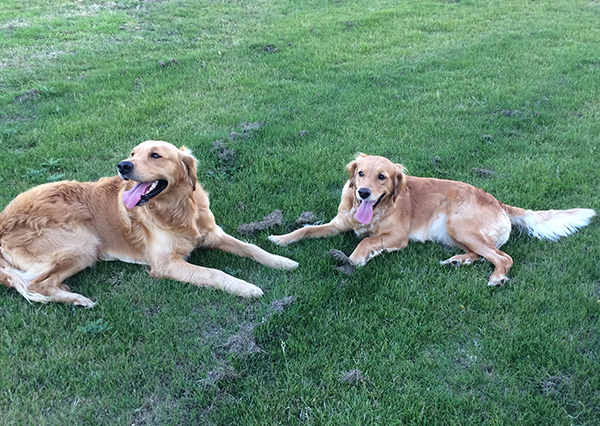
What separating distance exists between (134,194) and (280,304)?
149cm

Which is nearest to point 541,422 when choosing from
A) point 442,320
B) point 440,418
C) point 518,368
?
point 518,368

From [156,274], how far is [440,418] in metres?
2.39

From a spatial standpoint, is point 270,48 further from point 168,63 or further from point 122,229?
point 122,229

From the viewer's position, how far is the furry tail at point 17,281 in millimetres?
3193

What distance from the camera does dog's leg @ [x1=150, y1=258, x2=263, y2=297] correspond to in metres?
3.29

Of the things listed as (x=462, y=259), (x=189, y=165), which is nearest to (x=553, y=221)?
(x=462, y=259)

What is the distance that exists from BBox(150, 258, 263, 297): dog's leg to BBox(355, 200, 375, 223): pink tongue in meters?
1.14

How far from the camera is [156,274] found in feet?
11.6

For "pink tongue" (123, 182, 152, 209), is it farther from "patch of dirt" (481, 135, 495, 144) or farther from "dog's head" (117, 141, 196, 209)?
"patch of dirt" (481, 135, 495, 144)

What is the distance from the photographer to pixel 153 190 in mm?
3467

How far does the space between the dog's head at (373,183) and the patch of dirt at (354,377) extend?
1.52 meters

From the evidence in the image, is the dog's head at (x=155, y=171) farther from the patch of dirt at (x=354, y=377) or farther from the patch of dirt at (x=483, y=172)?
the patch of dirt at (x=483, y=172)

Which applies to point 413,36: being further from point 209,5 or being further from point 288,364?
point 288,364

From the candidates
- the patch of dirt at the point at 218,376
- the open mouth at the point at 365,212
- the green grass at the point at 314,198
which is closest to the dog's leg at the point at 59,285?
the green grass at the point at 314,198
